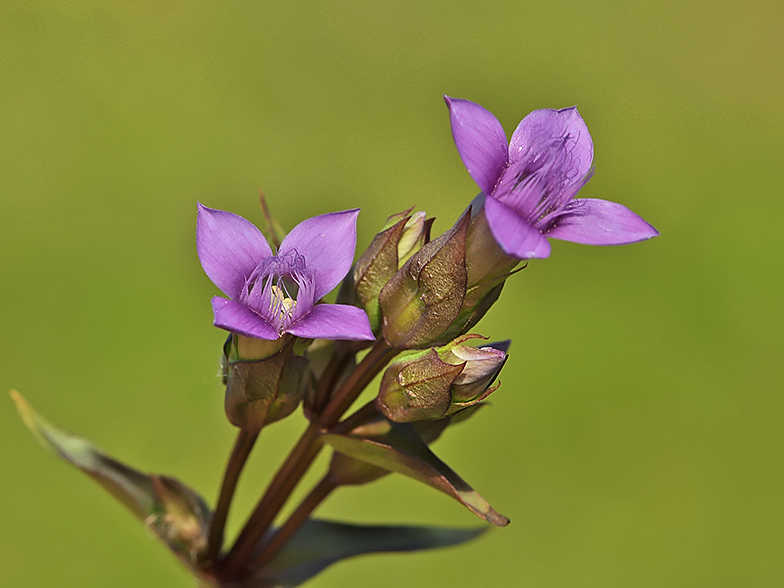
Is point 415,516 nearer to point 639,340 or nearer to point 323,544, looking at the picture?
point 639,340

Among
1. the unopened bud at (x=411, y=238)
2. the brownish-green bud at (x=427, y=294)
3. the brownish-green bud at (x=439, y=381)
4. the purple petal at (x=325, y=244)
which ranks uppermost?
the purple petal at (x=325, y=244)

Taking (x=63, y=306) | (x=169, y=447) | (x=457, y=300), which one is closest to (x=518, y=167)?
(x=457, y=300)

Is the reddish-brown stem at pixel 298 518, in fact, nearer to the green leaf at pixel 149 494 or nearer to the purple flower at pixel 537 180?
the green leaf at pixel 149 494

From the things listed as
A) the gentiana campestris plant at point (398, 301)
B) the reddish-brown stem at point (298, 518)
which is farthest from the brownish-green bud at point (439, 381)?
the reddish-brown stem at point (298, 518)

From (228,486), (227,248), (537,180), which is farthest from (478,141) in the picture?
(228,486)

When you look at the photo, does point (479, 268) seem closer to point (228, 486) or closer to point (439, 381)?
point (439, 381)

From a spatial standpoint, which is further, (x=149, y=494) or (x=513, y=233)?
(x=149, y=494)

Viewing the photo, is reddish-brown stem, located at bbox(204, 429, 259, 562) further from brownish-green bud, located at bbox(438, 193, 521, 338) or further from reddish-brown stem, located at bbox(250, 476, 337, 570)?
brownish-green bud, located at bbox(438, 193, 521, 338)
